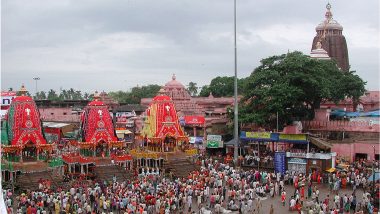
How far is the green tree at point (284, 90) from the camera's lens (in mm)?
33656

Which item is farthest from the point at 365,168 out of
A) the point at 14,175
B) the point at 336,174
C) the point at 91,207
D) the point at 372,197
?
the point at 14,175

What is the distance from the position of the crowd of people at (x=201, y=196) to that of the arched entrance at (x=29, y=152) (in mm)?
3308

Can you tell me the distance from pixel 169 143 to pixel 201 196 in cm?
954

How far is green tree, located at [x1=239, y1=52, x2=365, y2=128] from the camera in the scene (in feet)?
110

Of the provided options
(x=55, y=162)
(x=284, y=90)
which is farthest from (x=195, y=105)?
(x=55, y=162)

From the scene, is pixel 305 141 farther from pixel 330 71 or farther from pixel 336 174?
pixel 330 71

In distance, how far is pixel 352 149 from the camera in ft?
102

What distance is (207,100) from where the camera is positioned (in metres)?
54.5

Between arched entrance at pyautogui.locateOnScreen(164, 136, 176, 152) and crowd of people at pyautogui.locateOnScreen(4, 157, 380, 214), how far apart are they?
13.6ft

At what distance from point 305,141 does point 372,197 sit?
8.00 meters

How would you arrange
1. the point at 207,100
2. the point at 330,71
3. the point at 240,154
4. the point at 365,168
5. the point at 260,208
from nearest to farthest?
the point at 260,208 → the point at 365,168 → the point at 240,154 → the point at 330,71 → the point at 207,100

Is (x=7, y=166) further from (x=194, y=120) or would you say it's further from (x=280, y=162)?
(x=194, y=120)

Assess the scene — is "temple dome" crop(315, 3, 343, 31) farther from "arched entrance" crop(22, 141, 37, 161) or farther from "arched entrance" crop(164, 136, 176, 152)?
"arched entrance" crop(22, 141, 37, 161)

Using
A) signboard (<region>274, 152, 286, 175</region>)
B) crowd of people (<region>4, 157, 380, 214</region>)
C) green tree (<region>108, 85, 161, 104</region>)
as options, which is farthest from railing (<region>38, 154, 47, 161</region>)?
green tree (<region>108, 85, 161, 104</region>)
